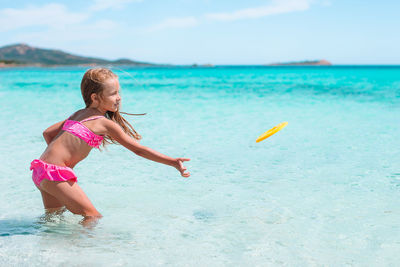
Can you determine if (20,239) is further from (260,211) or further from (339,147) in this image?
(339,147)

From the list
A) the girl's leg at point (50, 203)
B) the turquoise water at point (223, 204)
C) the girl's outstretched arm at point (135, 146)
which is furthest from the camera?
the girl's leg at point (50, 203)

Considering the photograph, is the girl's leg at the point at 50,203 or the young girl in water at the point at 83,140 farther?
the girl's leg at the point at 50,203

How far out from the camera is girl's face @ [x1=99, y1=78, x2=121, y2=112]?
290 centimetres

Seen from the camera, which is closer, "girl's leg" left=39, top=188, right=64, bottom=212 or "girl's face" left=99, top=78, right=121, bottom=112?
"girl's face" left=99, top=78, right=121, bottom=112

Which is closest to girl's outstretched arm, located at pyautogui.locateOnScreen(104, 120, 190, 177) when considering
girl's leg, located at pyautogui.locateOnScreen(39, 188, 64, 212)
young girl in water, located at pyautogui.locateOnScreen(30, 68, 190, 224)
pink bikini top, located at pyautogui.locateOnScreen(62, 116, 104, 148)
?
young girl in water, located at pyautogui.locateOnScreen(30, 68, 190, 224)

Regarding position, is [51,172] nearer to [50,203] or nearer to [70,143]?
[70,143]

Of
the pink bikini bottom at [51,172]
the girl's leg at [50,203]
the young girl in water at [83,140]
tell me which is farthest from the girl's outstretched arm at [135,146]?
the girl's leg at [50,203]

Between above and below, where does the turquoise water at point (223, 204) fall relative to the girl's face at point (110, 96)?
below

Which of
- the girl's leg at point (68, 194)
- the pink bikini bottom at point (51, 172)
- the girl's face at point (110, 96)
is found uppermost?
the girl's face at point (110, 96)

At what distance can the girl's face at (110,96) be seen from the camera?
9.51 feet

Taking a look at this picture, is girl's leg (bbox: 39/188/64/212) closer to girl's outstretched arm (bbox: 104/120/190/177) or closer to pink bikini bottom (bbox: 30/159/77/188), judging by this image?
pink bikini bottom (bbox: 30/159/77/188)

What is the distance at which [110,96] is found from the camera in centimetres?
293

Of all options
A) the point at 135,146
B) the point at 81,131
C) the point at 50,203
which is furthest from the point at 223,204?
the point at 81,131

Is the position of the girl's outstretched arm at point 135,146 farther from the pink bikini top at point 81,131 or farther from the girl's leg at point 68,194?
the girl's leg at point 68,194
